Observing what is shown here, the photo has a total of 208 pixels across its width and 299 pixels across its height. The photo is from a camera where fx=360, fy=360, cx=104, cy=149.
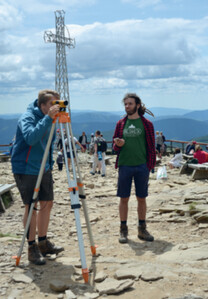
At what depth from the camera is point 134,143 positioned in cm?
518

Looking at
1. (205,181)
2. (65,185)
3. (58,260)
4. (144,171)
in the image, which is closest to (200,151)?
(205,181)

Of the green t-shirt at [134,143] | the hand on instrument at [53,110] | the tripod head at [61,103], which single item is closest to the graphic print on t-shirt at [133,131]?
the green t-shirt at [134,143]

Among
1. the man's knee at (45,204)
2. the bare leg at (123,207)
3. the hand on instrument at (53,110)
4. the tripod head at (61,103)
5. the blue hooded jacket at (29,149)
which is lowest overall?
the bare leg at (123,207)

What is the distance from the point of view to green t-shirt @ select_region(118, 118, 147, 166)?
517 cm

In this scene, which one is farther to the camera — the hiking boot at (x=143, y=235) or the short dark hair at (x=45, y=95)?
the hiking boot at (x=143, y=235)

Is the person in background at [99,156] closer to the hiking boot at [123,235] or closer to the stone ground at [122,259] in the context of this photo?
the stone ground at [122,259]

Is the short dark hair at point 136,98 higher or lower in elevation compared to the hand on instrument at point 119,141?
higher

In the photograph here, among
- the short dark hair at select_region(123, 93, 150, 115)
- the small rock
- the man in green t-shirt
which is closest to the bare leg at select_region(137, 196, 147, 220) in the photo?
the man in green t-shirt

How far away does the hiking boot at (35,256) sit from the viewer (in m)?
4.35

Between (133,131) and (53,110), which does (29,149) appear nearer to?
(53,110)

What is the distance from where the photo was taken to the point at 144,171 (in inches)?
205

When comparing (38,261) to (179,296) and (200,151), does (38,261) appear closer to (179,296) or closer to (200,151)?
(179,296)

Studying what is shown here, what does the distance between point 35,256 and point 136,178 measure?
180 cm

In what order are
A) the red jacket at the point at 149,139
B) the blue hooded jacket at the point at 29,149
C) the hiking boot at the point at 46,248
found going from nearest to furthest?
the blue hooded jacket at the point at 29,149, the hiking boot at the point at 46,248, the red jacket at the point at 149,139
